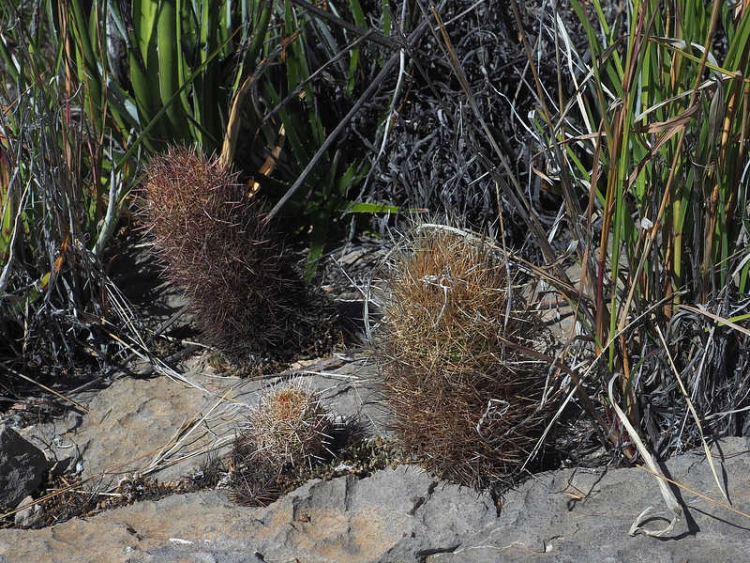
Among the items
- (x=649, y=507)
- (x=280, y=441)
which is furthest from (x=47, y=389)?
(x=649, y=507)

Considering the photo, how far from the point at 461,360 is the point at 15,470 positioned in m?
1.62

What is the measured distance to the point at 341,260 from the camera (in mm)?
3605

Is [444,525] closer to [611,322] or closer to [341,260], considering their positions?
[611,322]

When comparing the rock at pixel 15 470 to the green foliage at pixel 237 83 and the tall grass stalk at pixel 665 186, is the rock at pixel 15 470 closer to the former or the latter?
the green foliage at pixel 237 83

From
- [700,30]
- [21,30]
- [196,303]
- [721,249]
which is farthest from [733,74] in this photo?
[21,30]

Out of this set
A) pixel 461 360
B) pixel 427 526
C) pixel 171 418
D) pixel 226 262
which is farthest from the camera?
pixel 171 418

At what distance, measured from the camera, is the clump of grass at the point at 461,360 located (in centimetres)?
201

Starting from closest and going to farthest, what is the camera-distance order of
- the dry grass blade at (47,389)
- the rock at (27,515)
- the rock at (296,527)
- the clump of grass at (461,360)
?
the clump of grass at (461,360) < the rock at (296,527) < the rock at (27,515) < the dry grass blade at (47,389)

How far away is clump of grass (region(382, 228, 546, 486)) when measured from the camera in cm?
201

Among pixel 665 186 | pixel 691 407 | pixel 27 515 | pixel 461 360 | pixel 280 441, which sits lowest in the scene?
pixel 27 515

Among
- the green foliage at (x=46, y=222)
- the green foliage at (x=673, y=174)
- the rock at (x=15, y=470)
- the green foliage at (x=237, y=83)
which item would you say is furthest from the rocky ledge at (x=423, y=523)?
the green foliage at (x=237, y=83)

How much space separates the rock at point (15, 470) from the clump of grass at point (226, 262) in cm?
74

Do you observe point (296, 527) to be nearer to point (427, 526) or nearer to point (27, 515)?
point (427, 526)

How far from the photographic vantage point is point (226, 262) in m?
2.79
